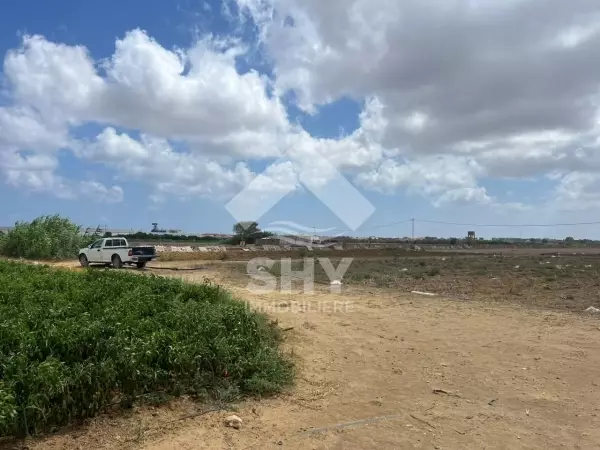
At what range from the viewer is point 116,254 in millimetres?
25484

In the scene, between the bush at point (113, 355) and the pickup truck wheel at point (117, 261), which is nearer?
the bush at point (113, 355)

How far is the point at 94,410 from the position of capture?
464 centimetres

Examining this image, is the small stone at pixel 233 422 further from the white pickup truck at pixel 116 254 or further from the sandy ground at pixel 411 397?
the white pickup truck at pixel 116 254

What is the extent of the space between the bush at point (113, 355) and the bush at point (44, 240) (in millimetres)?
26405

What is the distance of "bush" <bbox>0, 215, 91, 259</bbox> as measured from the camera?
31281 millimetres

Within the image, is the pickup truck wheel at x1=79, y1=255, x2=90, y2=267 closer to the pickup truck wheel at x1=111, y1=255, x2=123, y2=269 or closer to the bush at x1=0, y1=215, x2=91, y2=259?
the pickup truck wheel at x1=111, y1=255, x2=123, y2=269

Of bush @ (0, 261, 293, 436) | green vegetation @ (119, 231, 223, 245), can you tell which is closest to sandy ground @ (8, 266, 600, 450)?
bush @ (0, 261, 293, 436)

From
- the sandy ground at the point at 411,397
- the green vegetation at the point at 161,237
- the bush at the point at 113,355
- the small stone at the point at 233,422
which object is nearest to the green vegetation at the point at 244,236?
the green vegetation at the point at 161,237

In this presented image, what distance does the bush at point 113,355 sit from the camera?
424 centimetres

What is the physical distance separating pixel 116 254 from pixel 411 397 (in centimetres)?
2242

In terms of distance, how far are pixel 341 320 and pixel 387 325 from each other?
944 millimetres

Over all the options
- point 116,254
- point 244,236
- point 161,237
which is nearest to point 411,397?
point 116,254

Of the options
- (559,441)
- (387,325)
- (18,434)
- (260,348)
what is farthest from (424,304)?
(18,434)

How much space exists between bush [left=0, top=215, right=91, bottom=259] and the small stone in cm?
3035
